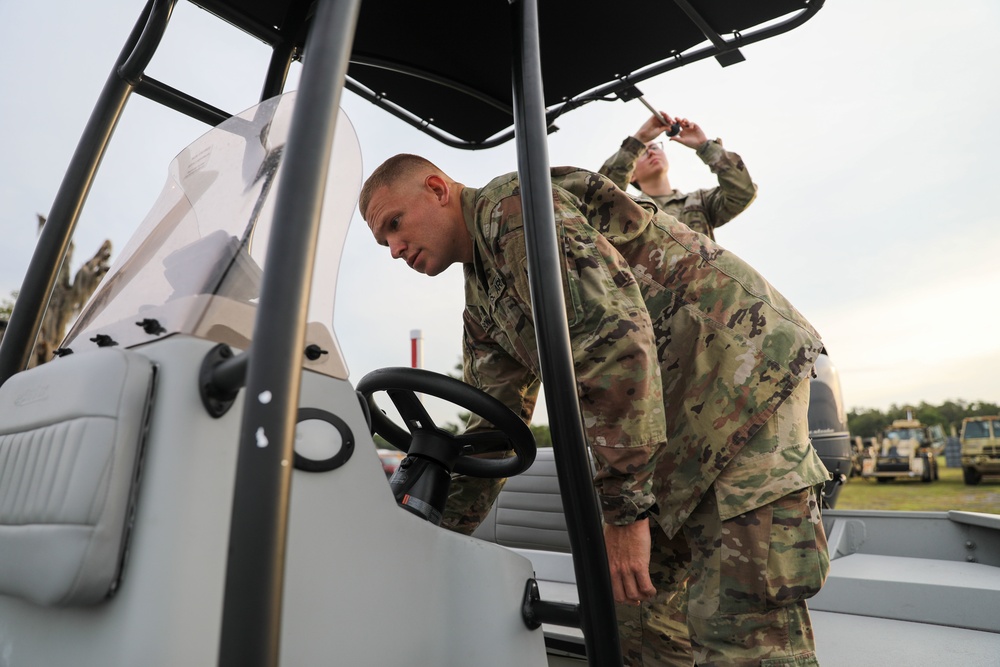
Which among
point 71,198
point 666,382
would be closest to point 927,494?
point 666,382

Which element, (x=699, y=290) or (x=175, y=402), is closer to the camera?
(x=175, y=402)

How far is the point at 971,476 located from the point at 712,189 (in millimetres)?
13080

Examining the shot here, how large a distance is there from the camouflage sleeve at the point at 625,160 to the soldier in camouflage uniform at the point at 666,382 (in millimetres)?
1029

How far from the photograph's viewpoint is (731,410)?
1149 millimetres

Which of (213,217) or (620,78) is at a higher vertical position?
(620,78)

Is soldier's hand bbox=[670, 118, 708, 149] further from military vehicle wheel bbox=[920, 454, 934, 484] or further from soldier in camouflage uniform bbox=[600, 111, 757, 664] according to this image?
military vehicle wheel bbox=[920, 454, 934, 484]

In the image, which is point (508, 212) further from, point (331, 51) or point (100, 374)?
point (100, 374)

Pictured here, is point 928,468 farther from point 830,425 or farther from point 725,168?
point 725,168

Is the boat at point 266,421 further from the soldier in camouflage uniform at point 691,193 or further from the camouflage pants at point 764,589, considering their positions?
the soldier in camouflage uniform at point 691,193

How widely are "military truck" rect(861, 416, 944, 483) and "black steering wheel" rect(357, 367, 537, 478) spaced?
1537cm

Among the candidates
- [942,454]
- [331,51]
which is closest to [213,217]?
[331,51]

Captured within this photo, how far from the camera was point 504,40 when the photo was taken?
1.31m

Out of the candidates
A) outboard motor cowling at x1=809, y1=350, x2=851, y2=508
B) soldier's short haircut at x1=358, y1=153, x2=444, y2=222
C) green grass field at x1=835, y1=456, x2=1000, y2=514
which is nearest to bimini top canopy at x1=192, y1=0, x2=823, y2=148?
soldier's short haircut at x1=358, y1=153, x2=444, y2=222

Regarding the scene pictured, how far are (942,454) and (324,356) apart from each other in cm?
1847
